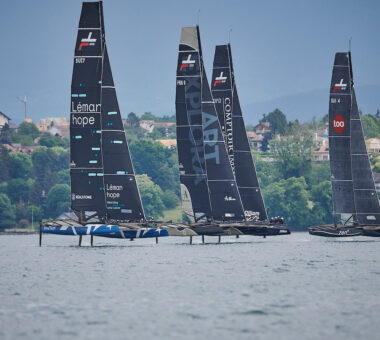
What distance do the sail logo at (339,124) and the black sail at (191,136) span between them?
14.4 meters

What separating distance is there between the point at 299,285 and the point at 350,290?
313 centimetres

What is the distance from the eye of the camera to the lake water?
3537 cm

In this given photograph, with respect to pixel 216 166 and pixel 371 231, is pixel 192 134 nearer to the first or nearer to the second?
pixel 216 166

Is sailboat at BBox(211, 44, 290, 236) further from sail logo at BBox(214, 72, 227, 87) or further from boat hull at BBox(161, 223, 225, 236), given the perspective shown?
boat hull at BBox(161, 223, 225, 236)

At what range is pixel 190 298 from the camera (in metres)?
44.0

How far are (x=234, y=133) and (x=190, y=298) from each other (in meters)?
47.6

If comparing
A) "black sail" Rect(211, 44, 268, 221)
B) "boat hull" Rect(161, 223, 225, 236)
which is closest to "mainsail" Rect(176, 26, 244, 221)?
"boat hull" Rect(161, 223, 225, 236)

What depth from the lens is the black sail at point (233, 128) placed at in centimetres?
9044

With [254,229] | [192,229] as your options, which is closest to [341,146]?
[254,229]

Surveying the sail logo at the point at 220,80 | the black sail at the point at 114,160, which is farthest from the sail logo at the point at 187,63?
the black sail at the point at 114,160

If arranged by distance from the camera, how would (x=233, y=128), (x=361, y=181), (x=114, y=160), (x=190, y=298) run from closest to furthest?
(x=190, y=298) → (x=114, y=160) → (x=361, y=181) → (x=233, y=128)

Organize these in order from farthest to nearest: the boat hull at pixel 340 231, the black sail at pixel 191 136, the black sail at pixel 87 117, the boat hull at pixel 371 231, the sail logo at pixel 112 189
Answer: the boat hull at pixel 340 231
the boat hull at pixel 371 231
the black sail at pixel 191 136
the sail logo at pixel 112 189
the black sail at pixel 87 117

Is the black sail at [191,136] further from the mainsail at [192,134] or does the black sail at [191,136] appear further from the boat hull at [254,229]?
the boat hull at [254,229]

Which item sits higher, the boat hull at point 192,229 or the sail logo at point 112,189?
the sail logo at point 112,189
